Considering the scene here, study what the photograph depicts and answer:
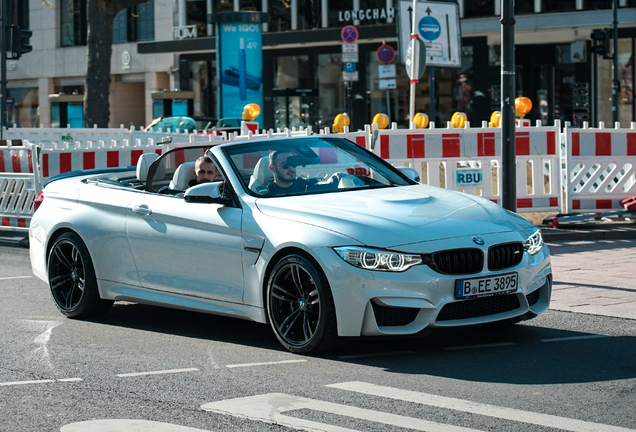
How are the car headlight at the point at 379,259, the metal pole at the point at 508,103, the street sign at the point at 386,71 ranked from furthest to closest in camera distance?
the street sign at the point at 386,71
the metal pole at the point at 508,103
the car headlight at the point at 379,259

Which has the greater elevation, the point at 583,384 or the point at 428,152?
the point at 428,152

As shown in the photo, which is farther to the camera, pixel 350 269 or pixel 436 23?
pixel 436 23

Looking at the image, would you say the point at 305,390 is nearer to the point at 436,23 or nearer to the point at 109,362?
the point at 109,362

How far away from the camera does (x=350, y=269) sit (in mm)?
6352

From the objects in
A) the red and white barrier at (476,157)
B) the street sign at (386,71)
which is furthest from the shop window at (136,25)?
the red and white barrier at (476,157)

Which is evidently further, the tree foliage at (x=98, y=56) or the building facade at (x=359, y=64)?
the building facade at (x=359, y=64)

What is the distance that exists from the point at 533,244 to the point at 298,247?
1522 mm

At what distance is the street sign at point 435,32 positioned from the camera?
65.2 ft

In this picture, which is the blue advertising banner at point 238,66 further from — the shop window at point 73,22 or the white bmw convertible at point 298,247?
the shop window at point 73,22

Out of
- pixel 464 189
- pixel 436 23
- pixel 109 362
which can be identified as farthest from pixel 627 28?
pixel 109 362

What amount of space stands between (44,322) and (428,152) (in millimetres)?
7353

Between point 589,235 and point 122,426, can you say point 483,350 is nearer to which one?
point 122,426

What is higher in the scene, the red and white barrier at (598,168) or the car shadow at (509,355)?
the red and white barrier at (598,168)

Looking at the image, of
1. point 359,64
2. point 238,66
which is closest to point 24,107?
point 359,64
